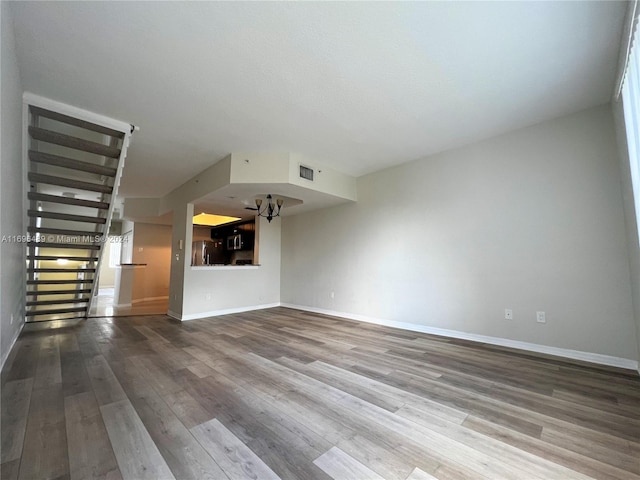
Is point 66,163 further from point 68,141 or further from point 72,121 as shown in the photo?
point 72,121

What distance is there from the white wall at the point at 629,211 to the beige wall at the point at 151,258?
Answer: 30.1 ft

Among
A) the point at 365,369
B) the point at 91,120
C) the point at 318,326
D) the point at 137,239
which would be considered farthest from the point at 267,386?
the point at 137,239

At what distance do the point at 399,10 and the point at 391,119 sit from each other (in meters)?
1.34

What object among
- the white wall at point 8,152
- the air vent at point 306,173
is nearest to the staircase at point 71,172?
the white wall at point 8,152

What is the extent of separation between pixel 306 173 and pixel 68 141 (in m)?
2.93

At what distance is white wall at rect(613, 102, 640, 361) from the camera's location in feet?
7.40

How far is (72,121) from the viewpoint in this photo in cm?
294

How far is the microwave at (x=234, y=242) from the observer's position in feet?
25.7

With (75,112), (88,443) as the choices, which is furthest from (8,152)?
(88,443)

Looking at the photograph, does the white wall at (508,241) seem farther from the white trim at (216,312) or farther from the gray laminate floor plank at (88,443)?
the gray laminate floor plank at (88,443)

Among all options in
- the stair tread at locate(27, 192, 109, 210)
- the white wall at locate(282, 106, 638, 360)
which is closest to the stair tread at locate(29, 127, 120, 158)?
the stair tread at locate(27, 192, 109, 210)

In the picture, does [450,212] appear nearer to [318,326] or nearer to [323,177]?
[323,177]

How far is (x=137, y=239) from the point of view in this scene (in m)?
7.51

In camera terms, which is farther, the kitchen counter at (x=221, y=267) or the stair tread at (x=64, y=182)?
the kitchen counter at (x=221, y=267)
